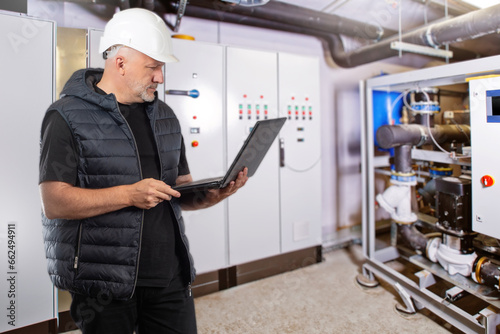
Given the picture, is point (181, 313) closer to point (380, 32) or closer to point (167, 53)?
point (167, 53)

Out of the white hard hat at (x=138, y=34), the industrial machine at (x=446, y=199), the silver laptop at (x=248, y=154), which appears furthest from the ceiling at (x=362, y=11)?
the silver laptop at (x=248, y=154)

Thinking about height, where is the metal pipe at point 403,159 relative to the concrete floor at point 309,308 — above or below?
above

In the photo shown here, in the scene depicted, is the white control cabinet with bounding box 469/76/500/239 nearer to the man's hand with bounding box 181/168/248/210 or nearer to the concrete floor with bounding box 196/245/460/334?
the concrete floor with bounding box 196/245/460/334

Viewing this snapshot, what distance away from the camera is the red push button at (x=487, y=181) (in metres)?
1.64

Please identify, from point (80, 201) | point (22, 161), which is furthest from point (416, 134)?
point (22, 161)

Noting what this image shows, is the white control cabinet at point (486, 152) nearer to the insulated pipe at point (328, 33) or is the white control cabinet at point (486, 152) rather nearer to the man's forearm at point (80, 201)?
the insulated pipe at point (328, 33)

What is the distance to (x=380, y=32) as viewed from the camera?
10.0 ft

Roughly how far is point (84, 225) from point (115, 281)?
21cm

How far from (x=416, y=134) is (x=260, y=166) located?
1175 millimetres

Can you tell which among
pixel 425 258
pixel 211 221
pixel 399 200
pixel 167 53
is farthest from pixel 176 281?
pixel 425 258

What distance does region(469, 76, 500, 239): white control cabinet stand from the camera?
1.62 meters

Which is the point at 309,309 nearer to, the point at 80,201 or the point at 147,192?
the point at 147,192

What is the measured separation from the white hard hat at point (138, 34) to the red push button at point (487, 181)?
1.68 m

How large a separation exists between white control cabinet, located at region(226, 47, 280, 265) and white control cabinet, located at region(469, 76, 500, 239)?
1386mm
